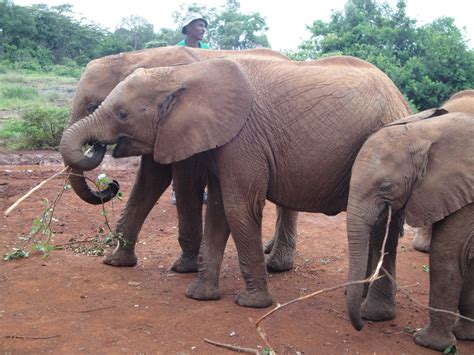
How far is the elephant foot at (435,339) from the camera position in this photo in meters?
4.62

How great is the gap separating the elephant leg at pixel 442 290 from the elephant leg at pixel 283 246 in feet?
7.38

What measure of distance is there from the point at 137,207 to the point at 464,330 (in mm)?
3400

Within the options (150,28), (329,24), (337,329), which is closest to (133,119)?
(337,329)

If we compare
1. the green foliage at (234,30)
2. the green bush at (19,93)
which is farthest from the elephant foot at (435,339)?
the green foliage at (234,30)

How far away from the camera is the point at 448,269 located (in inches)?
178

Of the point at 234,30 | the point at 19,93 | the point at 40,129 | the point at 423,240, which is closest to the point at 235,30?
the point at 234,30

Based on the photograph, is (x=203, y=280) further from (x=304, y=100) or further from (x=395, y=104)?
(x=395, y=104)

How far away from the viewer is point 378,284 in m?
5.27

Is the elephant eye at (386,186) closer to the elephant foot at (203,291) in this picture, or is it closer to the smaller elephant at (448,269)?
the smaller elephant at (448,269)

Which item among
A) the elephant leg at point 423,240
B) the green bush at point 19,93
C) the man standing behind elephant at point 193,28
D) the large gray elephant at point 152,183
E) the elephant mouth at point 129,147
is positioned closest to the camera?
the elephant mouth at point 129,147

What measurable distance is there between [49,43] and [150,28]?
395 inches

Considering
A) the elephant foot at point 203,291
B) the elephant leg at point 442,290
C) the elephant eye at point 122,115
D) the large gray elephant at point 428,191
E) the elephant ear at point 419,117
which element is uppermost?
the elephant ear at point 419,117

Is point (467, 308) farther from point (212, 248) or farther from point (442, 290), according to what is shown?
point (212, 248)

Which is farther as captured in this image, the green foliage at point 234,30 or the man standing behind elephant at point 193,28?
the green foliage at point 234,30
